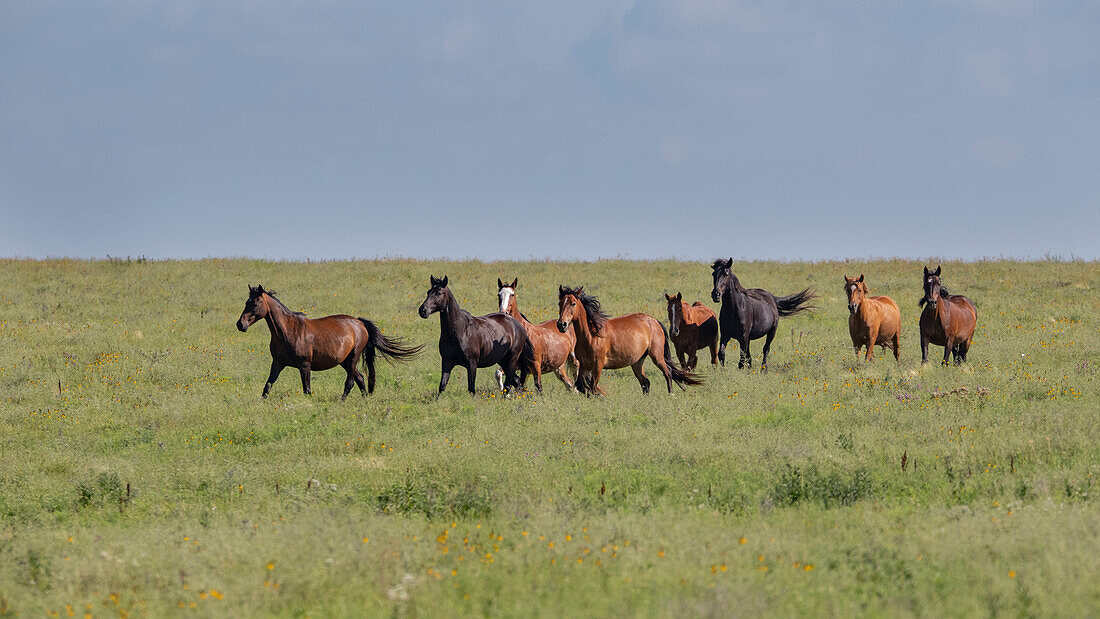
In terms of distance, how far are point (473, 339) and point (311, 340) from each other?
9.50ft

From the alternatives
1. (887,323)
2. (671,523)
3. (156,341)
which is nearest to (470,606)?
(671,523)

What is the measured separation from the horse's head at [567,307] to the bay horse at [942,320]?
25.1 ft

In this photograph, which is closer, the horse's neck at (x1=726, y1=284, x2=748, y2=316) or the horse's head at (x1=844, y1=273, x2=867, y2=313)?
the horse's head at (x1=844, y1=273, x2=867, y2=313)

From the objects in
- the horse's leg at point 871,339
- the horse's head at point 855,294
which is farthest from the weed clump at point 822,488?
the horse's leg at point 871,339

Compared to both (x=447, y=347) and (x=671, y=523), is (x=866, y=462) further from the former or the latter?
(x=447, y=347)

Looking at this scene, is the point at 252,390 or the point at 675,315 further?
the point at 675,315

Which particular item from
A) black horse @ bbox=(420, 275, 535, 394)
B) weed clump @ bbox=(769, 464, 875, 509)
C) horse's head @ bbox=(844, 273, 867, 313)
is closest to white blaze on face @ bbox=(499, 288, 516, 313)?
black horse @ bbox=(420, 275, 535, 394)

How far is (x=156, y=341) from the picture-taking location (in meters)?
22.2

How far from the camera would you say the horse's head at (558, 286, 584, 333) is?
45.0 feet

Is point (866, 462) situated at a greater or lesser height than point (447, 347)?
lesser

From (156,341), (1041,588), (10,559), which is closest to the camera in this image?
(1041,588)

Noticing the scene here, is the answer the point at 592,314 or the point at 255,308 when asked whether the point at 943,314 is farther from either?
the point at 255,308

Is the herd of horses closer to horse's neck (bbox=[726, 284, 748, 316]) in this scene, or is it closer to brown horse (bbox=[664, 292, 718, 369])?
brown horse (bbox=[664, 292, 718, 369])

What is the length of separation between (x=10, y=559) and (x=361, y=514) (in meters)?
2.79
